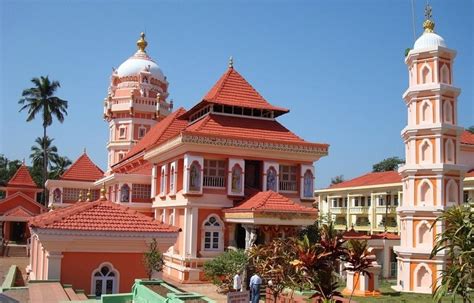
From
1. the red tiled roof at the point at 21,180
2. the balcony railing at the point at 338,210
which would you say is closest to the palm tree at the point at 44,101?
the red tiled roof at the point at 21,180

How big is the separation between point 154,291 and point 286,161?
13809mm

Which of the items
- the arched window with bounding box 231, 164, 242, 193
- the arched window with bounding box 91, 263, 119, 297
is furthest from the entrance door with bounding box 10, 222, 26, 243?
the arched window with bounding box 91, 263, 119, 297

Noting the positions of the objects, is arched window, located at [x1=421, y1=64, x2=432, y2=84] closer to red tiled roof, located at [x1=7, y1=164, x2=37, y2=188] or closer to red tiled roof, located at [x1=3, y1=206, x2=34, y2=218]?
red tiled roof, located at [x1=3, y1=206, x2=34, y2=218]

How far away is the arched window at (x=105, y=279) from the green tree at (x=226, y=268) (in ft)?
18.5

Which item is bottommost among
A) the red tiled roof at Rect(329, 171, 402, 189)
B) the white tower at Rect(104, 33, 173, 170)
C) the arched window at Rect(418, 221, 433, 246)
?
the arched window at Rect(418, 221, 433, 246)

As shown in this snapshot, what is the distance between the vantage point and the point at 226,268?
19.7m

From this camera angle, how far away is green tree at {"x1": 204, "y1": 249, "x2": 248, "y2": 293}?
759 inches

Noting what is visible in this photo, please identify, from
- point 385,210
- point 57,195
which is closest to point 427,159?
point 385,210

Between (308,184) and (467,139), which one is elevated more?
(467,139)

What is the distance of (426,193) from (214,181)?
29.7ft

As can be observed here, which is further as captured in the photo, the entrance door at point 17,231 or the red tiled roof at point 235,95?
the entrance door at point 17,231

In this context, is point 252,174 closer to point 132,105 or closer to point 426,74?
point 426,74

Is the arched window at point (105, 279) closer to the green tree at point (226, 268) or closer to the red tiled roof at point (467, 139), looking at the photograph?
the green tree at point (226, 268)

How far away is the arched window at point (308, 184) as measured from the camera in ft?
84.0
